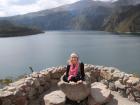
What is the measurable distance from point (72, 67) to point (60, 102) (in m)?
1.51

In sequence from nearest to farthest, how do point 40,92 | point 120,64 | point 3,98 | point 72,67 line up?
point 3,98
point 72,67
point 40,92
point 120,64

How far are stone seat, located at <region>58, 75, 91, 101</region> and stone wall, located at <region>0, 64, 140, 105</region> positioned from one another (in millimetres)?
1550

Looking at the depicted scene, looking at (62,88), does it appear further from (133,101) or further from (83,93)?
(133,101)

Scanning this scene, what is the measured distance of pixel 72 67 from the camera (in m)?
12.0

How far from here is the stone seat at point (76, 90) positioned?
1116cm

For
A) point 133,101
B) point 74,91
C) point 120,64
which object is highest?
point 74,91

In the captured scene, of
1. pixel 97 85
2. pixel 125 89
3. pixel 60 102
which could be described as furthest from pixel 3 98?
pixel 125 89

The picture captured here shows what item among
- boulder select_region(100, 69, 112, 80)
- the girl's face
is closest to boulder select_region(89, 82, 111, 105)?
the girl's face

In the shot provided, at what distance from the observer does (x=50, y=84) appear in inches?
548

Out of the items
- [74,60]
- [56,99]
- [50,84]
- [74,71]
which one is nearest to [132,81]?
[74,71]

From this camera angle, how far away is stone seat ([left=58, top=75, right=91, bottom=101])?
36.6 ft

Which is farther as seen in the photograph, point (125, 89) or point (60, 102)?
point (125, 89)

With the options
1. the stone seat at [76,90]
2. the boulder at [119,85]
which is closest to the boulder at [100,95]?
the stone seat at [76,90]

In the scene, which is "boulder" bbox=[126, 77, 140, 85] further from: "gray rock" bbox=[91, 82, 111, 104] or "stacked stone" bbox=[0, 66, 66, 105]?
"stacked stone" bbox=[0, 66, 66, 105]
